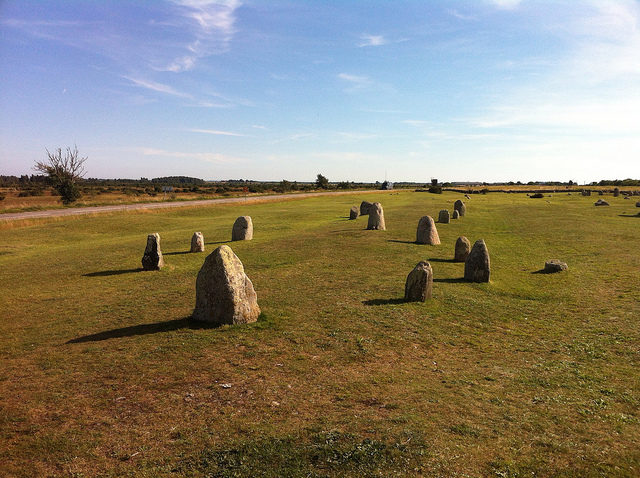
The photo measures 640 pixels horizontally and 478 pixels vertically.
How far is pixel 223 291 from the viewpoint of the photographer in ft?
35.0

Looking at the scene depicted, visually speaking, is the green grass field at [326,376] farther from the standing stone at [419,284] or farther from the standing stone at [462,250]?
the standing stone at [462,250]

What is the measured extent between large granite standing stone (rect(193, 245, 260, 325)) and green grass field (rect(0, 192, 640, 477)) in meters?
0.51

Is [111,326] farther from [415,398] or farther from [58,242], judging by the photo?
[58,242]

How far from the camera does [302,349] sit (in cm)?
950

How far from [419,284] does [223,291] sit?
21.3 feet

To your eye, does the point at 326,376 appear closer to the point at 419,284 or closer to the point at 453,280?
the point at 419,284

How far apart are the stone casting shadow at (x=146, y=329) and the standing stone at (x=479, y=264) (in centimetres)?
1066

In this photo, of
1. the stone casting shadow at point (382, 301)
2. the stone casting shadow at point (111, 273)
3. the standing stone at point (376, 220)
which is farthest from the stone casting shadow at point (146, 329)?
the standing stone at point (376, 220)

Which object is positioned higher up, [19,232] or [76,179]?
[76,179]

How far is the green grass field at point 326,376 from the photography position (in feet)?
18.6

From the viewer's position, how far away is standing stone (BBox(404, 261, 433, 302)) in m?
13.2

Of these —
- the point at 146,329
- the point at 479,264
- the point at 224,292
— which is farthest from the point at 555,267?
the point at 146,329

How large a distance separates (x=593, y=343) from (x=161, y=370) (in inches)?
414

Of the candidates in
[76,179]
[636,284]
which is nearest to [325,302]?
[636,284]
